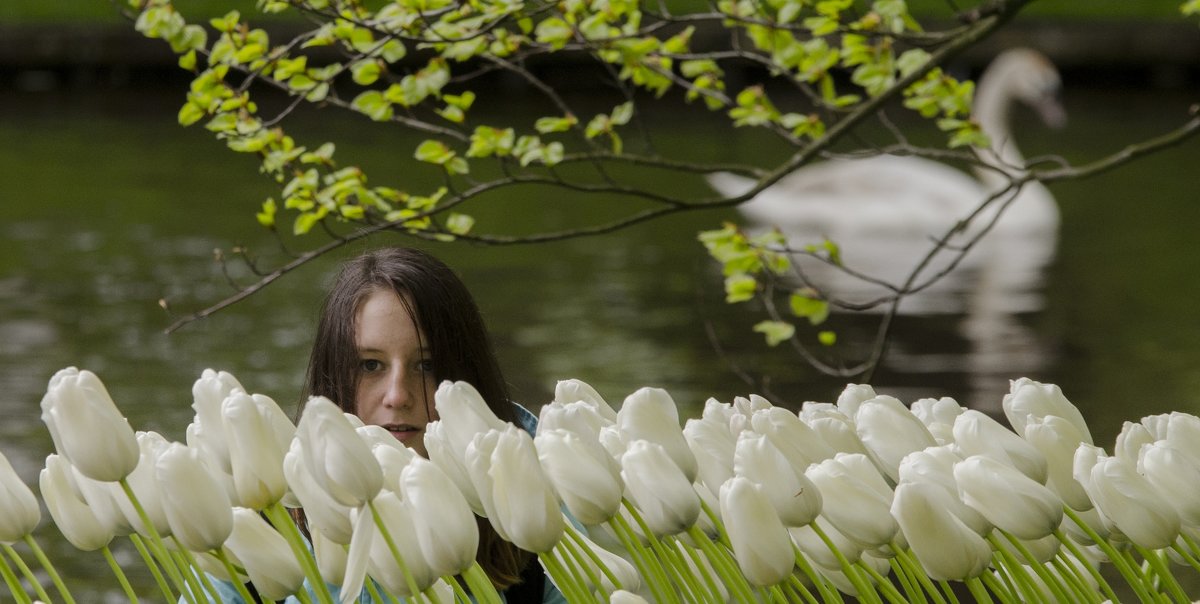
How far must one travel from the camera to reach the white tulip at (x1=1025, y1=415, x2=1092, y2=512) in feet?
4.13

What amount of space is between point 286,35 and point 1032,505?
686 inches

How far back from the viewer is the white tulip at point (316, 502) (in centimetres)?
109

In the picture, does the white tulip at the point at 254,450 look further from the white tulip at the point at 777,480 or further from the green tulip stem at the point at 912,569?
the green tulip stem at the point at 912,569

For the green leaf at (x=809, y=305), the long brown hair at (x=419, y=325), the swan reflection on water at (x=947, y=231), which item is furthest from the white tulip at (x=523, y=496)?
the swan reflection on water at (x=947, y=231)

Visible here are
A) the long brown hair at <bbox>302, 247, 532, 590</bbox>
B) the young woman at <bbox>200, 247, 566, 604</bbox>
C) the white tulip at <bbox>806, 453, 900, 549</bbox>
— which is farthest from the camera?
the long brown hair at <bbox>302, 247, 532, 590</bbox>

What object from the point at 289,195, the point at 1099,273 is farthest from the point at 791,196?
the point at 289,195

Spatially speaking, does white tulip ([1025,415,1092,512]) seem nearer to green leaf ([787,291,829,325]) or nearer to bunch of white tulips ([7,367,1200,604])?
bunch of white tulips ([7,367,1200,604])

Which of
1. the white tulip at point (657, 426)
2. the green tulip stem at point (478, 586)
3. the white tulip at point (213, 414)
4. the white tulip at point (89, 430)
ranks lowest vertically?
the green tulip stem at point (478, 586)

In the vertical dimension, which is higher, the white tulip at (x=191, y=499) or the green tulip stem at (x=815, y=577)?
the white tulip at (x=191, y=499)

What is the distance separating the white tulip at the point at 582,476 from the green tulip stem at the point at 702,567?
0.12 m

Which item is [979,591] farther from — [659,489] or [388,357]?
[388,357]

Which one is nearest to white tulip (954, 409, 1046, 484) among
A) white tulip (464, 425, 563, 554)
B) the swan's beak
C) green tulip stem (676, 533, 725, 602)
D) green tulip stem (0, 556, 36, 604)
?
green tulip stem (676, 533, 725, 602)

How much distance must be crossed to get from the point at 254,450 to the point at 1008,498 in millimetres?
476

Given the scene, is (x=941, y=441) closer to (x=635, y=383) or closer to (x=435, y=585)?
(x=435, y=585)
